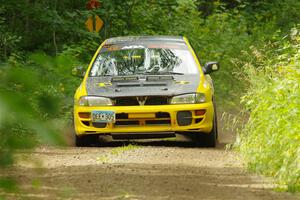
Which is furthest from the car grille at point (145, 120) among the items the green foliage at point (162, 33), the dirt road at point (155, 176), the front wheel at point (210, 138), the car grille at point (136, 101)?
the green foliage at point (162, 33)

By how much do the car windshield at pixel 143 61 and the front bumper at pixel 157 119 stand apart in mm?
1028

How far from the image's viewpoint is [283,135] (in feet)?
25.6

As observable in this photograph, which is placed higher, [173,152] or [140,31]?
[140,31]

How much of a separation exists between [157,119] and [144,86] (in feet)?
1.66

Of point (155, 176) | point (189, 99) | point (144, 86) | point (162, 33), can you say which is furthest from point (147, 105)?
point (162, 33)

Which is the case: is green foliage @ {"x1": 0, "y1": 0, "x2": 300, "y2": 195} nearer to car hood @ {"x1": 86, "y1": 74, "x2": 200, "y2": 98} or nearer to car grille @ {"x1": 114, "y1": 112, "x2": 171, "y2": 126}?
car hood @ {"x1": 86, "y1": 74, "x2": 200, "y2": 98}

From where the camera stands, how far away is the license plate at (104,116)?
11.0m

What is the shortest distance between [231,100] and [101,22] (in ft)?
12.2

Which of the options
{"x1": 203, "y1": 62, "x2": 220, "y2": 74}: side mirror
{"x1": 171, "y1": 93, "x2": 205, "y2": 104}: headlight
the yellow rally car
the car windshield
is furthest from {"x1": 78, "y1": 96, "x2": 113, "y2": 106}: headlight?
{"x1": 203, "y1": 62, "x2": 220, "y2": 74}: side mirror

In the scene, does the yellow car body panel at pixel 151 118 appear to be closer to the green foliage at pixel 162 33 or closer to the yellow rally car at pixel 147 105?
the yellow rally car at pixel 147 105

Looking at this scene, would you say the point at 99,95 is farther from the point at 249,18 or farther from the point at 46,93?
the point at 249,18

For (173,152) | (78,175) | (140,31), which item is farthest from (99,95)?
(140,31)

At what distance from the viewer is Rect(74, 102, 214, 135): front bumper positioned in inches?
432

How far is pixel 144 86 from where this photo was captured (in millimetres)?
11250
